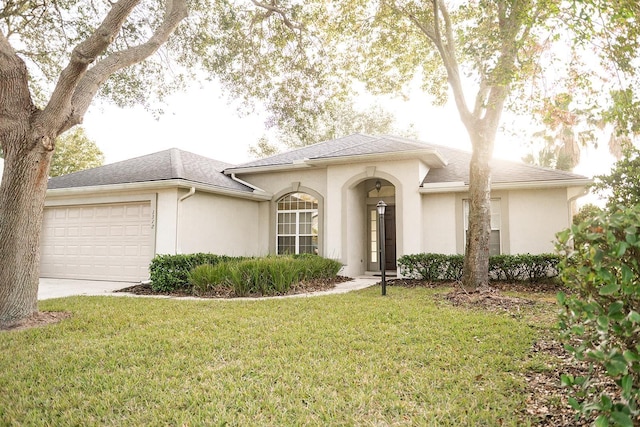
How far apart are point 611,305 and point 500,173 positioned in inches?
435

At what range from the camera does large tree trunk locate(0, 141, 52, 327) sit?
6.01m

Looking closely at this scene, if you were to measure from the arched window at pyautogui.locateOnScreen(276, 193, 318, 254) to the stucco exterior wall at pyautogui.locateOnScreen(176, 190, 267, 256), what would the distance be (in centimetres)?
82

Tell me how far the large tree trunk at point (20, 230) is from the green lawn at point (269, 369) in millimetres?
Answer: 727

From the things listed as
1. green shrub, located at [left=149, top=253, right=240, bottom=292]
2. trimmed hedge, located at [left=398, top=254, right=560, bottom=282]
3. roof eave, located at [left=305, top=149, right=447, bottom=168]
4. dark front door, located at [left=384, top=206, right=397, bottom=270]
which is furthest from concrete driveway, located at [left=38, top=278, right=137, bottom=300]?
dark front door, located at [left=384, top=206, right=397, bottom=270]

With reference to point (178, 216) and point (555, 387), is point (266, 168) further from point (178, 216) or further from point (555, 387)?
point (555, 387)

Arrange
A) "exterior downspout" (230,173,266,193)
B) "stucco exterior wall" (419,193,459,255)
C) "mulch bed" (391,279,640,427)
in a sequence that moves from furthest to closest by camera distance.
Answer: "exterior downspout" (230,173,266,193) < "stucco exterior wall" (419,193,459,255) < "mulch bed" (391,279,640,427)

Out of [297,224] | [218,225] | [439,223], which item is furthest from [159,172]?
[439,223]

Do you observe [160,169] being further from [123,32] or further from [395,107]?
[395,107]

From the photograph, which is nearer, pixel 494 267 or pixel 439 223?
pixel 494 267

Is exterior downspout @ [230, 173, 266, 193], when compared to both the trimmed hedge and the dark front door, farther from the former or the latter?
the trimmed hedge

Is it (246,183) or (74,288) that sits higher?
(246,183)

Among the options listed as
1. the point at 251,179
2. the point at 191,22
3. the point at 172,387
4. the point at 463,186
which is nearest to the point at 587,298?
the point at 172,387

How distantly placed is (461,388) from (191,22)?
11.6m

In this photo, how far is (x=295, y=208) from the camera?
560 inches
